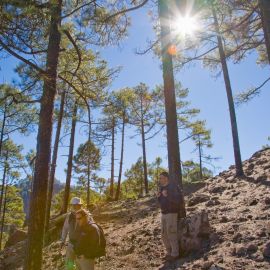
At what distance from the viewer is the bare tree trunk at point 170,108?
857 cm

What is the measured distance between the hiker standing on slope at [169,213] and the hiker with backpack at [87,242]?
1854 millimetres

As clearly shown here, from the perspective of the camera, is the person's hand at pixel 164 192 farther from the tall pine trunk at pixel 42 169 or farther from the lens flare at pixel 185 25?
the lens flare at pixel 185 25

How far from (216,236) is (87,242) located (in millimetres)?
2749

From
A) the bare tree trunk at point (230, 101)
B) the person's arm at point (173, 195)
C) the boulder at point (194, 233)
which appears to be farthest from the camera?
the bare tree trunk at point (230, 101)

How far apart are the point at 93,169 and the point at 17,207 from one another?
502 inches

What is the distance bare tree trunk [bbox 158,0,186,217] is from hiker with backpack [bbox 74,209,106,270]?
8.19 ft

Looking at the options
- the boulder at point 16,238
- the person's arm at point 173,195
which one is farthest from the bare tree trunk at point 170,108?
the boulder at point 16,238

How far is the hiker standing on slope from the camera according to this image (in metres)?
7.18

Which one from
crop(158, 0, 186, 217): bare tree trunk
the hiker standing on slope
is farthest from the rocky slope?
crop(158, 0, 186, 217): bare tree trunk

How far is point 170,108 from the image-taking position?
29.2ft

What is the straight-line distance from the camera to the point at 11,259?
1349 centimetres

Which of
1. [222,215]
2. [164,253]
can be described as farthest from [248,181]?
[164,253]

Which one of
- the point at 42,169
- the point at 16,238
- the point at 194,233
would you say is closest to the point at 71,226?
the point at 42,169

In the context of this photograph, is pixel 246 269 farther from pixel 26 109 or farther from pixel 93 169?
pixel 93 169
